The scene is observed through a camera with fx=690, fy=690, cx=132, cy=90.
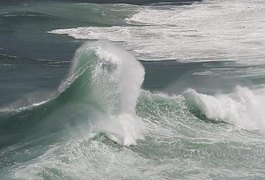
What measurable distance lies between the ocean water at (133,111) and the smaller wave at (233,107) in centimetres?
3

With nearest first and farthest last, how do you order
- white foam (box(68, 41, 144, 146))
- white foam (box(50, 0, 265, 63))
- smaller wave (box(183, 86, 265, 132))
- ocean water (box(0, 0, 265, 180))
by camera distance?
1. ocean water (box(0, 0, 265, 180))
2. white foam (box(68, 41, 144, 146))
3. smaller wave (box(183, 86, 265, 132))
4. white foam (box(50, 0, 265, 63))

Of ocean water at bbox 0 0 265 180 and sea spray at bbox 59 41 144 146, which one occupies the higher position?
sea spray at bbox 59 41 144 146

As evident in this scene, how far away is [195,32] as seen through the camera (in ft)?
110

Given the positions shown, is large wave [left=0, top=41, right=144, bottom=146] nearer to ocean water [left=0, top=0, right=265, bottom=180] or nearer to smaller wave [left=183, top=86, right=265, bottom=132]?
ocean water [left=0, top=0, right=265, bottom=180]

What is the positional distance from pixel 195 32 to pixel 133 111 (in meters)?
17.5

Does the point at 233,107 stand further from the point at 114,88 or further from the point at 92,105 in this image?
the point at 92,105

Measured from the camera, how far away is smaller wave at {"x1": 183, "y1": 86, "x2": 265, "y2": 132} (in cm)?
1756

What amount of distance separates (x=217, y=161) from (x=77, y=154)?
9.57ft

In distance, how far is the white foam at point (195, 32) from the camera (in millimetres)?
27844

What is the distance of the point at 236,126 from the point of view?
1716cm

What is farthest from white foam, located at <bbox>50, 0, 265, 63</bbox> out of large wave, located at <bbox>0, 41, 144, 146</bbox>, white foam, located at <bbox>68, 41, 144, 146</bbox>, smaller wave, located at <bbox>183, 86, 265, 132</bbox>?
large wave, located at <bbox>0, 41, 144, 146</bbox>

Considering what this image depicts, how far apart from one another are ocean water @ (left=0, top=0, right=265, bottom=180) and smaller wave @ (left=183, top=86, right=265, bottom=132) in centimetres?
3

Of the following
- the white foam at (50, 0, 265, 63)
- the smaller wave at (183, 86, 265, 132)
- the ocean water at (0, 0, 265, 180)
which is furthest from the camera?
the white foam at (50, 0, 265, 63)

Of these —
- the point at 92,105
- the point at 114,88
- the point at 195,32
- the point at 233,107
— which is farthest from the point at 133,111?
the point at 195,32
